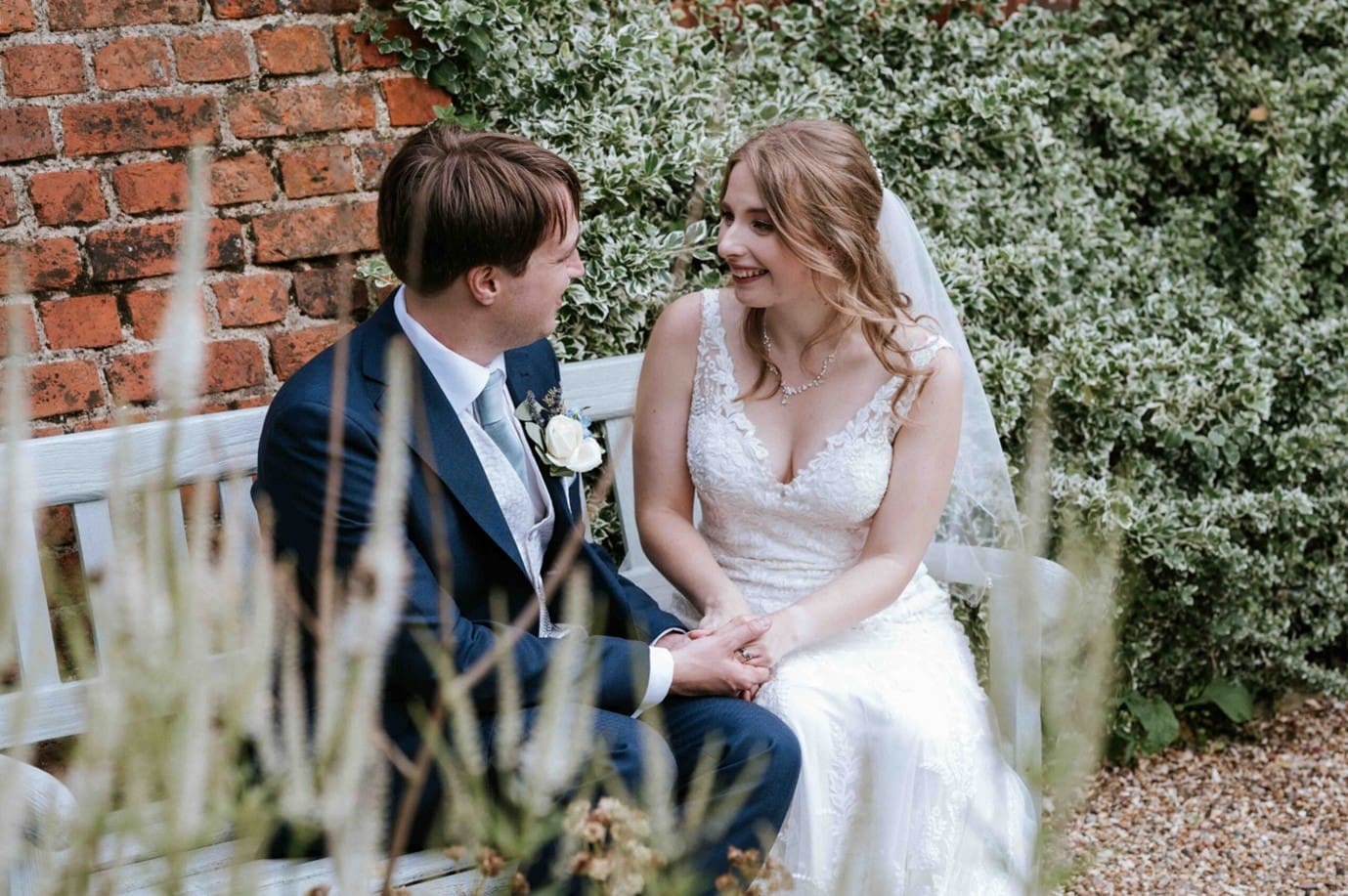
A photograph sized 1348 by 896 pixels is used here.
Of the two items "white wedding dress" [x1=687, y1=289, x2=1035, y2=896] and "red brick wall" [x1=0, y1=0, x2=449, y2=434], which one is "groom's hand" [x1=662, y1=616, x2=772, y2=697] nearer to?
"white wedding dress" [x1=687, y1=289, x2=1035, y2=896]

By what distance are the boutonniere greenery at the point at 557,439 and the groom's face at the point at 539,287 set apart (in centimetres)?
17

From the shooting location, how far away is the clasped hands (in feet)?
8.14

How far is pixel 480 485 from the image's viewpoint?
7.82 feet

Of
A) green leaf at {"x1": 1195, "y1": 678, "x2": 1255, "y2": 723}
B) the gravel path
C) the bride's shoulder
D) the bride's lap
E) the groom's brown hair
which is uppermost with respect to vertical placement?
the groom's brown hair

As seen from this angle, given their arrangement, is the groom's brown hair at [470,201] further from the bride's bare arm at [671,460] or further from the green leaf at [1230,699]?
the green leaf at [1230,699]

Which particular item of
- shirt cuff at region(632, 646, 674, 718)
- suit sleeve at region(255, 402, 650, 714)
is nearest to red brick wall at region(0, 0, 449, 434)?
suit sleeve at region(255, 402, 650, 714)

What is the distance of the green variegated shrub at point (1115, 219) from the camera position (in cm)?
346

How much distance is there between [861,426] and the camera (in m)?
2.85

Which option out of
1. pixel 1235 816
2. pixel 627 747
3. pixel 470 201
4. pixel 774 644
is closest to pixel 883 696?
pixel 774 644

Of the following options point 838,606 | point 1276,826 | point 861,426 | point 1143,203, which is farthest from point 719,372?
point 1143,203

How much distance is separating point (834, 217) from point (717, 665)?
34.6 inches

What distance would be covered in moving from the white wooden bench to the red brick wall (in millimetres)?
312

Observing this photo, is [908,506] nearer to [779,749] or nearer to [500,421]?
[779,749]

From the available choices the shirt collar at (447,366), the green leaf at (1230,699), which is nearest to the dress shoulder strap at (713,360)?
the shirt collar at (447,366)
